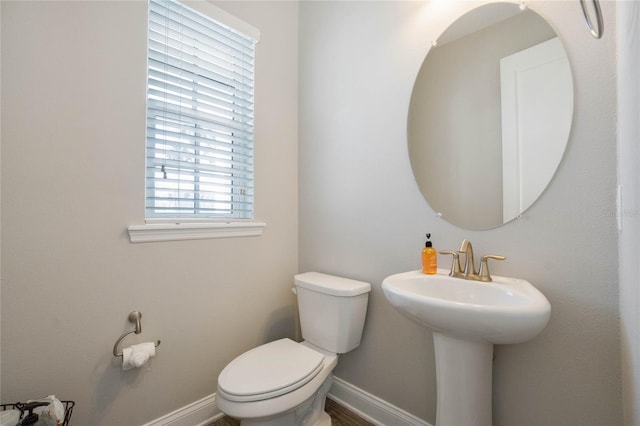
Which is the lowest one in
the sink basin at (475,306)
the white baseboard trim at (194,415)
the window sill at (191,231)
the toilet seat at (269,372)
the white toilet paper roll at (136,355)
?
the white baseboard trim at (194,415)

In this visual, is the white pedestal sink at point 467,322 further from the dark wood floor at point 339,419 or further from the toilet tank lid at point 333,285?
the dark wood floor at point 339,419

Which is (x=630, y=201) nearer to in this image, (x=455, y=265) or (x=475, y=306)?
(x=475, y=306)

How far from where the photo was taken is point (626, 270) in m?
0.74

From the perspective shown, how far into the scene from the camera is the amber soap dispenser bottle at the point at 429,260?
1.19m

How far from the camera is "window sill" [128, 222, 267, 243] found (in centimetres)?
130

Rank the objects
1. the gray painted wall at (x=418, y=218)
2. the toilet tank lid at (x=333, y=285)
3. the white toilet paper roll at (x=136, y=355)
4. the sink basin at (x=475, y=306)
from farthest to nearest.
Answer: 1. the toilet tank lid at (x=333, y=285)
2. the white toilet paper roll at (x=136, y=355)
3. the gray painted wall at (x=418, y=218)
4. the sink basin at (x=475, y=306)

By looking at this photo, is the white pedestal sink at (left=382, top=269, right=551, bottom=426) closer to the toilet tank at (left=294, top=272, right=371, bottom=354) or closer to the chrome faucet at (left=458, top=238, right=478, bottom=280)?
the chrome faucet at (left=458, top=238, right=478, bottom=280)

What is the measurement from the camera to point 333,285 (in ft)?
4.78

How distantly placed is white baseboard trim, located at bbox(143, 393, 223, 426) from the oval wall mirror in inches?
61.5

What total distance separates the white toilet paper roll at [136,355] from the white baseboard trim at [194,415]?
35cm

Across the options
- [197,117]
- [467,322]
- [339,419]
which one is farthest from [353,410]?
[197,117]

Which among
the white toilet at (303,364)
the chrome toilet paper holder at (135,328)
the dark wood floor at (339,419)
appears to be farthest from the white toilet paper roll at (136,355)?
the dark wood floor at (339,419)

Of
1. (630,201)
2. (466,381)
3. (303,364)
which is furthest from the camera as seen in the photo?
(303,364)

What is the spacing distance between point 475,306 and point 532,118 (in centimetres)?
76
